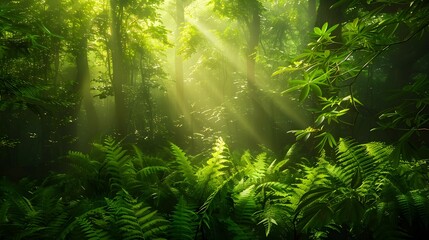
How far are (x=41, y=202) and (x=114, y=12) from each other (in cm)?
815

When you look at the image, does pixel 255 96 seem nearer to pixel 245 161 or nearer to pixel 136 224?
pixel 245 161

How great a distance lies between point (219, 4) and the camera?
11.7 m

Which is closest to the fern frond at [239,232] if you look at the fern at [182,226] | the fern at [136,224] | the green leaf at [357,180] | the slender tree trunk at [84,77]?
the fern at [182,226]

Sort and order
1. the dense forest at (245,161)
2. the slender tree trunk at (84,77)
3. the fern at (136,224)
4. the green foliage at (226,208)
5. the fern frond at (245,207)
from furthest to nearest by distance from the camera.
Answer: the slender tree trunk at (84,77) → the fern frond at (245,207) → the green foliage at (226,208) → the fern at (136,224) → the dense forest at (245,161)

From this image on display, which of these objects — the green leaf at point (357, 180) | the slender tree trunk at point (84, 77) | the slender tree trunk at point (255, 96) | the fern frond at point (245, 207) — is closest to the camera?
the green leaf at point (357, 180)

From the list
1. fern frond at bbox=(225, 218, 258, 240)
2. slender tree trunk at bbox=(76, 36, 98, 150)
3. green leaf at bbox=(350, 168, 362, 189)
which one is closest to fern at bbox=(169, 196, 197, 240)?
fern frond at bbox=(225, 218, 258, 240)

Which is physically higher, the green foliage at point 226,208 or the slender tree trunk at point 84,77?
the slender tree trunk at point 84,77

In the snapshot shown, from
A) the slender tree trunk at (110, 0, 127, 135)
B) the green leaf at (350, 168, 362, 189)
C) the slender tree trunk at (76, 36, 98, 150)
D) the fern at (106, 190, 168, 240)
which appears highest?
the slender tree trunk at (76, 36, 98, 150)

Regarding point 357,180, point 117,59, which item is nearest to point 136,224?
point 357,180

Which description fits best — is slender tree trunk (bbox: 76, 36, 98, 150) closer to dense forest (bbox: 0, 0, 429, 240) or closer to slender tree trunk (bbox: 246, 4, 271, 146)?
dense forest (bbox: 0, 0, 429, 240)

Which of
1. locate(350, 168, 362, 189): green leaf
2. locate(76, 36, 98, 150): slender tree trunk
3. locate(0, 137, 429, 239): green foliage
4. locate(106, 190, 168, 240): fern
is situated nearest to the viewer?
locate(350, 168, 362, 189): green leaf

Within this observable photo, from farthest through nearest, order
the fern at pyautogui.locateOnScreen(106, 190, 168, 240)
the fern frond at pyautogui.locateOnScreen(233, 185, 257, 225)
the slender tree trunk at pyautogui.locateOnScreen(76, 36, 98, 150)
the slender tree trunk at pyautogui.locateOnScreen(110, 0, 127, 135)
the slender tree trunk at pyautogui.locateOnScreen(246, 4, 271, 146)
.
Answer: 1. the slender tree trunk at pyautogui.locateOnScreen(246, 4, 271, 146)
2. the slender tree trunk at pyautogui.locateOnScreen(76, 36, 98, 150)
3. the slender tree trunk at pyautogui.locateOnScreen(110, 0, 127, 135)
4. the fern frond at pyautogui.locateOnScreen(233, 185, 257, 225)
5. the fern at pyautogui.locateOnScreen(106, 190, 168, 240)

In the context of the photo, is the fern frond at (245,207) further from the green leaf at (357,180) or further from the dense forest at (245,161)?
the green leaf at (357,180)

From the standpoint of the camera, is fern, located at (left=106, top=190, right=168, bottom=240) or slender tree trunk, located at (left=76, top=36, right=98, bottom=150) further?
slender tree trunk, located at (left=76, top=36, right=98, bottom=150)
